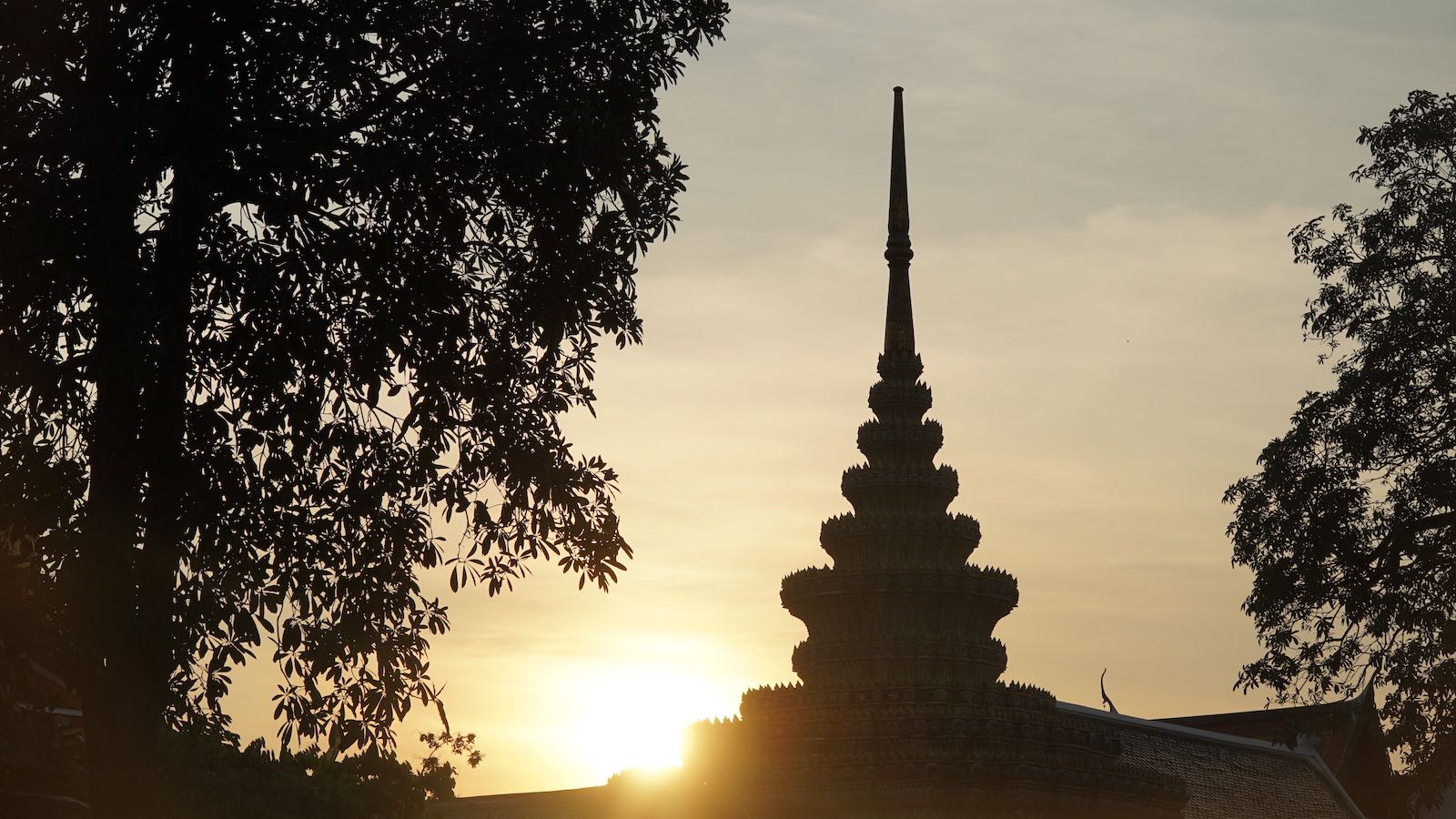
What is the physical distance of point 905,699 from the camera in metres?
36.0

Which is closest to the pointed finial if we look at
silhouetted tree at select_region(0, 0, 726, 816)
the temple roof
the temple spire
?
the temple spire

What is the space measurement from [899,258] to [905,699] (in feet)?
43.9

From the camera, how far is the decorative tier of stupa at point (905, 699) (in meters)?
34.9

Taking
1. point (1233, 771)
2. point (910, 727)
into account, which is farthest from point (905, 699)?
point (1233, 771)

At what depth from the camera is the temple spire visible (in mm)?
43875

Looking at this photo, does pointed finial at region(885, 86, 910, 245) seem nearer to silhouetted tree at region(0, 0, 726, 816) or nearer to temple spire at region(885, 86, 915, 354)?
temple spire at region(885, 86, 915, 354)

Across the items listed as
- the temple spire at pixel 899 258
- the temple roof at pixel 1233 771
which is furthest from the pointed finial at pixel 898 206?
the temple roof at pixel 1233 771

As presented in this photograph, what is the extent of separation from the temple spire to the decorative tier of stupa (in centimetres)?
26

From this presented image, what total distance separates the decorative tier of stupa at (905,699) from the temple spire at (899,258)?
0.26m

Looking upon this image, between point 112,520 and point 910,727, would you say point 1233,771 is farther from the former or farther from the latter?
point 112,520

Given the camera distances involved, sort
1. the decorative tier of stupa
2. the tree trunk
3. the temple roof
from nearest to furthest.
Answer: the tree trunk
the decorative tier of stupa
the temple roof

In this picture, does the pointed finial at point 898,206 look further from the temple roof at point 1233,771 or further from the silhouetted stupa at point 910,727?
the temple roof at point 1233,771

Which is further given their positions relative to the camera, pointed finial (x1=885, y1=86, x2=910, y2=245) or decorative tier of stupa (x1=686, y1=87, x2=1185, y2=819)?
pointed finial (x1=885, y1=86, x2=910, y2=245)

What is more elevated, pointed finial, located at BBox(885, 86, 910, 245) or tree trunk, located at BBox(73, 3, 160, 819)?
pointed finial, located at BBox(885, 86, 910, 245)
